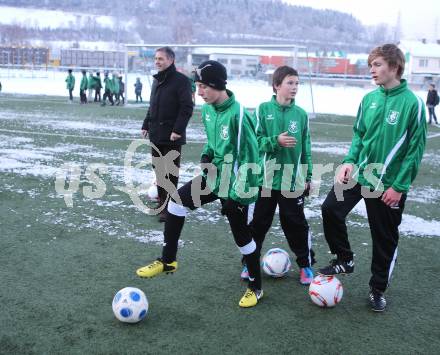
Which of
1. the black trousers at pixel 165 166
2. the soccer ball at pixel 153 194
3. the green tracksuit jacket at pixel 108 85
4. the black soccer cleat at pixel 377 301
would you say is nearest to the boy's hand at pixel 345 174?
the black soccer cleat at pixel 377 301

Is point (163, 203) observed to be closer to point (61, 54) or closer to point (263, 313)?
point (263, 313)

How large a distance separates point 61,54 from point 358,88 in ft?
166

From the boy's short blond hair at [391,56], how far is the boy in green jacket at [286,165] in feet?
2.43

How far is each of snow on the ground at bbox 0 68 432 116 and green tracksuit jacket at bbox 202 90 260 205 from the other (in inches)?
944

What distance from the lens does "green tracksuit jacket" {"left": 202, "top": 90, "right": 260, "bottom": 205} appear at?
3.82m

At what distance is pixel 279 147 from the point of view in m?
4.27

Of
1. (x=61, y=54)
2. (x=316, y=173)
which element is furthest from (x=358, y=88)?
(x=61, y=54)

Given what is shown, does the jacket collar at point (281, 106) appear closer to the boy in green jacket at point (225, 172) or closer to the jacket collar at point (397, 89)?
the boy in green jacket at point (225, 172)

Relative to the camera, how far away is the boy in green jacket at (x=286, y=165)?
4.37 metres

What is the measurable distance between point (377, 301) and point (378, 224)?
62cm

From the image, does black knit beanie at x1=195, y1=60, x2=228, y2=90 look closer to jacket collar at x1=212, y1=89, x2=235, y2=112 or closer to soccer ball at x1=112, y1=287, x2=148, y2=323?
jacket collar at x1=212, y1=89, x2=235, y2=112

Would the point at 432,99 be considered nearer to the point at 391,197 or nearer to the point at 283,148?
the point at 283,148

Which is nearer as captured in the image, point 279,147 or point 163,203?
point 279,147

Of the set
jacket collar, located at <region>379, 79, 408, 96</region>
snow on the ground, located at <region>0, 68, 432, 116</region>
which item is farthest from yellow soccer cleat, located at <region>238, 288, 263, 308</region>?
snow on the ground, located at <region>0, 68, 432, 116</region>
